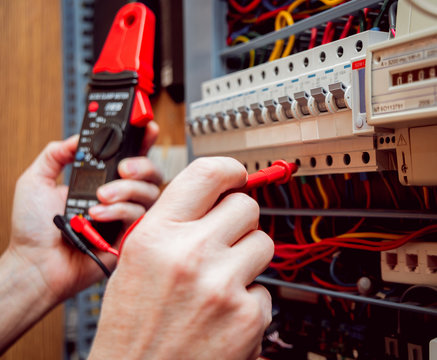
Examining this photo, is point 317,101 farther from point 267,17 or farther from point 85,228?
point 85,228

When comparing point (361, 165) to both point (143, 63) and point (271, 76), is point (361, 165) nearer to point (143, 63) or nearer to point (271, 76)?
point (271, 76)

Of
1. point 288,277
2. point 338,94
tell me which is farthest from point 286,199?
point 338,94

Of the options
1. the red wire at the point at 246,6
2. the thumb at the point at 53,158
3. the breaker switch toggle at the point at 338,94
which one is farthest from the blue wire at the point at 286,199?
the thumb at the point at 53,158

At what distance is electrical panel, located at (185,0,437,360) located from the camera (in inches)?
14.7

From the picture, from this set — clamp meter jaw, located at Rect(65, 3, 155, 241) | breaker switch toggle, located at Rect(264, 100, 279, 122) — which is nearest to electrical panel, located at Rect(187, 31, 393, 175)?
breaker switch toggle, located at Rect(264, 100, 279, 122)

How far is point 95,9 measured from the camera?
3.51ft

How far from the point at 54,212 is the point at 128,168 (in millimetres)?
229

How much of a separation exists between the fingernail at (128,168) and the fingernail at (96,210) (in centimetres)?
7

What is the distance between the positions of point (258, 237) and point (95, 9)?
929mm

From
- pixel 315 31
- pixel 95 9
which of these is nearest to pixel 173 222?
pixel 315 31

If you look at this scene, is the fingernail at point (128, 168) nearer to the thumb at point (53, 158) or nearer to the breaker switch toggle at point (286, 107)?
the thumb at point (53, 158)

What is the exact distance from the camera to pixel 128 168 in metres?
0.66

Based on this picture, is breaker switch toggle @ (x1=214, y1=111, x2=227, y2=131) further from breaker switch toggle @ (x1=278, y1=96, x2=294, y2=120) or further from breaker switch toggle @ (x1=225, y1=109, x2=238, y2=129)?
breaker switch toggle @ (x1=278, y1=96, x2=294, y2=120)

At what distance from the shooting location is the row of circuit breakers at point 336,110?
344 mm
